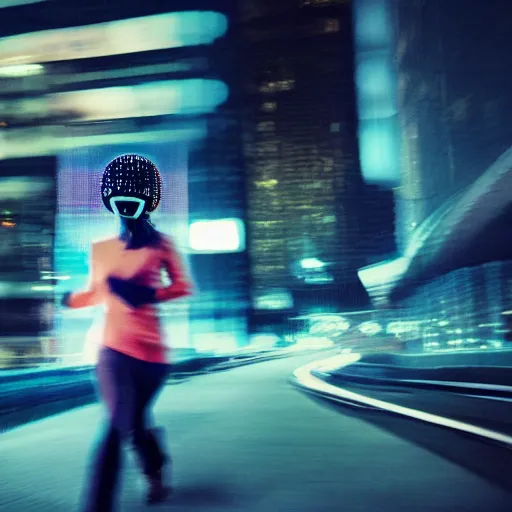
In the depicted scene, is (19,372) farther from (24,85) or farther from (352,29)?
(352,29)

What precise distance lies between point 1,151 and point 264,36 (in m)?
1.33

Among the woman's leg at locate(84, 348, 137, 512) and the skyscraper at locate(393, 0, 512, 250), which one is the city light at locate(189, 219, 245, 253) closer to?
the woman's leg at locate(84, 348, 137, 512)

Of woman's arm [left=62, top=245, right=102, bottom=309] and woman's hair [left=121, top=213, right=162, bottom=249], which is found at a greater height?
woman's hair [left=121, top=213, right=162, bottom=249]

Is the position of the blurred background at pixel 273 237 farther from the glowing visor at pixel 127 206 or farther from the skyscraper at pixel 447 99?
the glowing visor at pixel 127 206

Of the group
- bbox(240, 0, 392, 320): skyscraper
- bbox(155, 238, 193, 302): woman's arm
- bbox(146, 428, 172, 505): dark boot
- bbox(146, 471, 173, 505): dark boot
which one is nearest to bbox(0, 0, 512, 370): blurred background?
bbox(240, 0, 392, 320): skyscraper

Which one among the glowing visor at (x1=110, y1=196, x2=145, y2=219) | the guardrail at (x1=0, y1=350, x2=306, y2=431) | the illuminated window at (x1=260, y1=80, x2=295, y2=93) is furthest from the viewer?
the illuminated window at (x1=260, y1=80, x2=295, y2=93)

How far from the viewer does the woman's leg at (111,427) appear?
167 cm

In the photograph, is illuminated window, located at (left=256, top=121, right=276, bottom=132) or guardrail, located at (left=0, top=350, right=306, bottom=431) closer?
guardrail, located at (left=0, top=350, right=306, bottom=431)

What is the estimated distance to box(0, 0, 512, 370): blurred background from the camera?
2049mm

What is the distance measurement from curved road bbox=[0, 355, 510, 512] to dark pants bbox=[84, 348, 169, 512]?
20 centimetres

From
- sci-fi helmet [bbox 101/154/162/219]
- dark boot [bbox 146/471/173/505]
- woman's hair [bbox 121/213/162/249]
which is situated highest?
sci-fi helmet [bbox 101/154/162/219]

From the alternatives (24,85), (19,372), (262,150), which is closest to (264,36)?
(262,150)

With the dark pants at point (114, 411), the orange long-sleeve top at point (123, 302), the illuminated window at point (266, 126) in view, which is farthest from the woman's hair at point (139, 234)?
the illuminated window at point (266, 126)

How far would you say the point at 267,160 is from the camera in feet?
7.39
